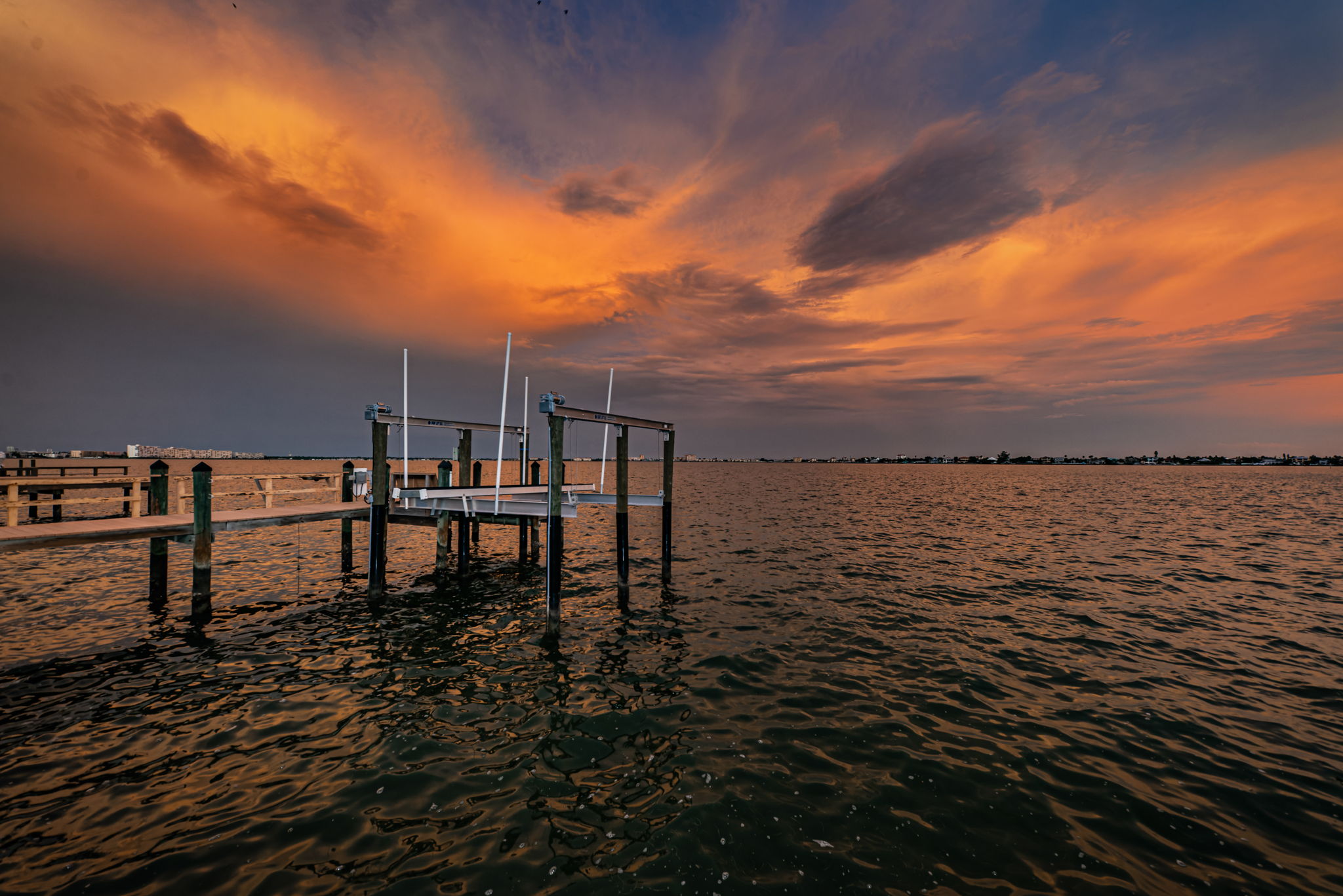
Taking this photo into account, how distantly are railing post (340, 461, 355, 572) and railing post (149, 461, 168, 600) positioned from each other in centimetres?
505

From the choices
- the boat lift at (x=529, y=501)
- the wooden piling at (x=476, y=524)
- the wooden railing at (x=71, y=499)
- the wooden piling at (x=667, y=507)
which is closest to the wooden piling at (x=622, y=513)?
the boat lift at (x=529, y=501)

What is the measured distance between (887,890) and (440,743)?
703cm

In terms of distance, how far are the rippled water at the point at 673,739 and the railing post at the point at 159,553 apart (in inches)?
25.0

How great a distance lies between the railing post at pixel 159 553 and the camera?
620 inches

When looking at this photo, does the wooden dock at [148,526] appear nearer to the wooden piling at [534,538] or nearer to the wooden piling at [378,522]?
the wooden piling at [378,522]

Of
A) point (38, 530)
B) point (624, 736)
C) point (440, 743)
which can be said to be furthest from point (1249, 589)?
point (38, 530)

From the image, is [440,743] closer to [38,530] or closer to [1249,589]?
[38,530]

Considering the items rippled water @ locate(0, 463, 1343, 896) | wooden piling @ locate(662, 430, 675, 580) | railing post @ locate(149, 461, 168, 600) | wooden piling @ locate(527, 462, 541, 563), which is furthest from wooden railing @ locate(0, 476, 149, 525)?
wooden piling @ locate(662, 430, 675, 580)

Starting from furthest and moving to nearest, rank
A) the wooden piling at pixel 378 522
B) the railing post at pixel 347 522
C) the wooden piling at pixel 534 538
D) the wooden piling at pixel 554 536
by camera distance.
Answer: the wooden piling at pixel 534 538, the railing post at pixel 347 522, the wooden piling at pixel 378 522, the wooden piling at pixel 554 536

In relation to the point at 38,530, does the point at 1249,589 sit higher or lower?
lower

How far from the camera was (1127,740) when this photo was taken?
356 inches

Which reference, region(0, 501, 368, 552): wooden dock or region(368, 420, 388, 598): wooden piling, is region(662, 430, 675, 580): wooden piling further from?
region(0, 501, 368, 552): wooden dock

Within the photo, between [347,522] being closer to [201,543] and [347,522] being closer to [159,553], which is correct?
[159,553]

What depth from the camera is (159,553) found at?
15914 millimetres
